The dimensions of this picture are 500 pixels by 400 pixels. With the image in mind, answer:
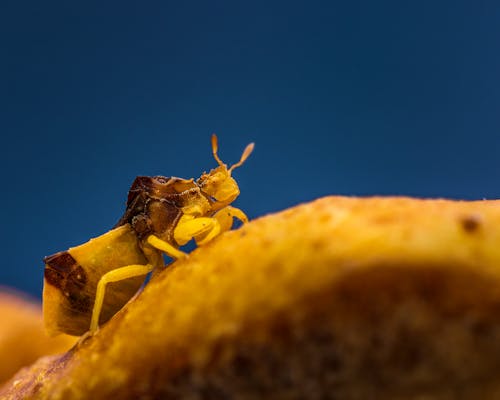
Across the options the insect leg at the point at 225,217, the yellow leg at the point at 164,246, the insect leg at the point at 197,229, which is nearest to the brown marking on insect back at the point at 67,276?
the yellow leg at the point at 164,246

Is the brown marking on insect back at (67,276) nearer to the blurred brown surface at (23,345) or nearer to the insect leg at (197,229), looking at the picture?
the insect leg at (197,229)

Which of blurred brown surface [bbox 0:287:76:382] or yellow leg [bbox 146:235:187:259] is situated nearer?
yellow leg [bbox 146:235:187:259]

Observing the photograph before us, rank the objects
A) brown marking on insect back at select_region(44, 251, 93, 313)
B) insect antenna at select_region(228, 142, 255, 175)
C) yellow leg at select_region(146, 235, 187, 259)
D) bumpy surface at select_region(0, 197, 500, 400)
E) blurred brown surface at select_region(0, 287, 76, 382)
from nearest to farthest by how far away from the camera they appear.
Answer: bumpy surface at select_region(0, 197, 500, 400) → yellow leg at select_region(146, 235, 187, 259) → brown marking on insect back at select_region(44, 251, 93, 313) → insect antenna at select_region(228, 142, 255, 175) → blurred brown surface at select_region(0, 287, 76, 382)

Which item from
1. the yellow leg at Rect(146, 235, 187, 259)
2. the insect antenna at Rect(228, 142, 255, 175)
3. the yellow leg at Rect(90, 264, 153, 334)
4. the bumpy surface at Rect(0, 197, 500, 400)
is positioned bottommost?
the bumpy surface at Rect(0, 197, 500, 400)

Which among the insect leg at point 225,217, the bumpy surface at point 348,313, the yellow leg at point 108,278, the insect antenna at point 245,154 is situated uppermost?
the insect antenna at point 245,154

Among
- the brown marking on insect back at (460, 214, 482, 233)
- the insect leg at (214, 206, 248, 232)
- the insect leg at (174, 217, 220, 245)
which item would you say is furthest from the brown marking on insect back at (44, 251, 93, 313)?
the brown marking on insect back at (460, 214, 482, 233)

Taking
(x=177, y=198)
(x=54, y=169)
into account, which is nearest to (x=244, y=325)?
(x=177, y=198)

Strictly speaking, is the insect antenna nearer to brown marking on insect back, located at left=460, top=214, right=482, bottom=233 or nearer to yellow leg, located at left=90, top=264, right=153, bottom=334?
yellow leg, located at left=90, top=264, right=153, bottom=334

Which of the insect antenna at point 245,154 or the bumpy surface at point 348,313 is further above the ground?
the insect antenna at point 245,154
